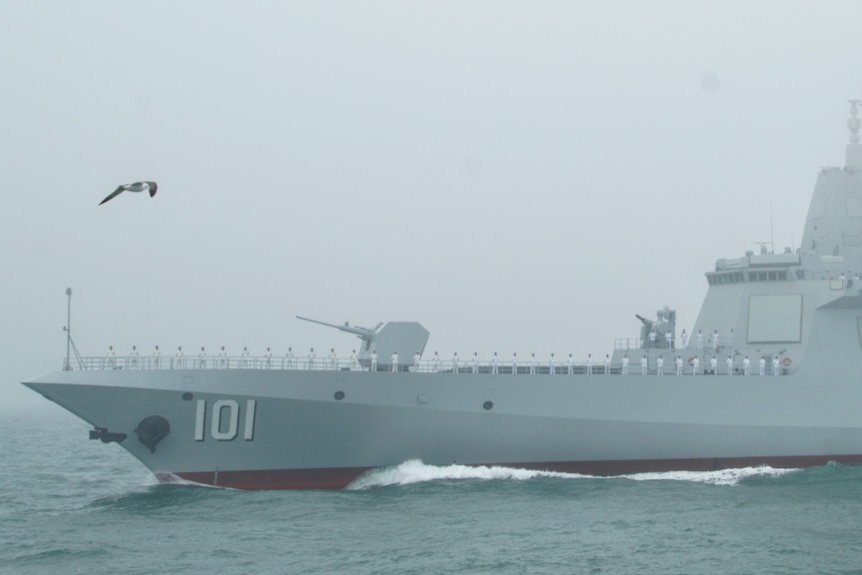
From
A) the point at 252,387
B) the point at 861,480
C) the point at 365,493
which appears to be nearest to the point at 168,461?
the point at 252,387

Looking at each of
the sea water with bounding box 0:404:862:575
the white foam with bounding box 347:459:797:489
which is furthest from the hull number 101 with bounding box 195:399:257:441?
the white foam with bounding box 347:459:797:489

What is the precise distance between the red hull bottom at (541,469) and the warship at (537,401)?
31 millimetres

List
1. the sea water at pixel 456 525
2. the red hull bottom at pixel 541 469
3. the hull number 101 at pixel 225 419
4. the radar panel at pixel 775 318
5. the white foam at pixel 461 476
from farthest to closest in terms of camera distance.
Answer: the radar panel at pixel 775 318, the white foam at pixel 461 476, the red hull bottom at pixel 541 469, the hull number 101 at pixel 225 419, the sea water at pixel 456 525

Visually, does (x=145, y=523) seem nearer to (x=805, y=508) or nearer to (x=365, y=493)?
(x=365, y=493)

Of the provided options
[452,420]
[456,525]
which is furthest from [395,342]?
[456,525]

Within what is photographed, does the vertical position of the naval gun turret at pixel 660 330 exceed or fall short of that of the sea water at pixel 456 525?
it exceeds it

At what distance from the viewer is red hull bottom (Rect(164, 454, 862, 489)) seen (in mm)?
22562

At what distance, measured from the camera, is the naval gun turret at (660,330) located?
2709 centimetres

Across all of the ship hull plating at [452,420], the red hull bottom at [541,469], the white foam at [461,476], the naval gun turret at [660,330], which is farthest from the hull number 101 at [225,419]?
the naval gun turret at [660,330]

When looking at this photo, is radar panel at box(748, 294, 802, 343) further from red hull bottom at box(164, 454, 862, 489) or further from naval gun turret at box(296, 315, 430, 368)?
naval gun turret at box(296, 315, 430, 368)

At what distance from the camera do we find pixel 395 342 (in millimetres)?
24125

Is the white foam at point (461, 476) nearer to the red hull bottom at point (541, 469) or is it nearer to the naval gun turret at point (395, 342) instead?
the red hull bottom at point (541, 469)

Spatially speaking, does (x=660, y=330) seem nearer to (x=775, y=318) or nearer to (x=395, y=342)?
(x=775, y=318)

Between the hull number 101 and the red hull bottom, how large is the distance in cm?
83
